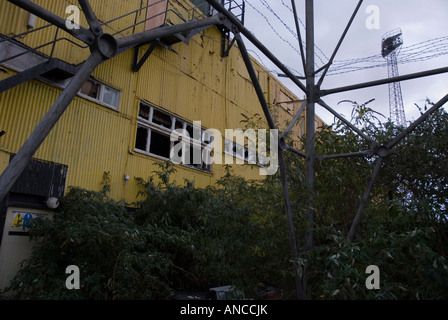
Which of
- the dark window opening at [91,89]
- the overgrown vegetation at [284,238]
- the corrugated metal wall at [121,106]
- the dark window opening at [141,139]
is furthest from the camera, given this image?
→ the dark window opening at [141,139]

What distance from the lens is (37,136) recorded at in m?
3.29

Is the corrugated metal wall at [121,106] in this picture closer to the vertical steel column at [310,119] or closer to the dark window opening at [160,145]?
the dark window opening at [160,145]

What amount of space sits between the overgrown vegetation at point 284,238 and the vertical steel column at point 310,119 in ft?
0.48

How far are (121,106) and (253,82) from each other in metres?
5.64

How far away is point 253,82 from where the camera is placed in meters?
4.83

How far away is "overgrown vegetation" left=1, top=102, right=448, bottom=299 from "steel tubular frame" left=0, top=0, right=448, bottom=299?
1.06 ft

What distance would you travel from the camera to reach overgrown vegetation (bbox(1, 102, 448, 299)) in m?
3.88

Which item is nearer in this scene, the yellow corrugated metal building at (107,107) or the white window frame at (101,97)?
the yellow corrugated metal building at (107,107)

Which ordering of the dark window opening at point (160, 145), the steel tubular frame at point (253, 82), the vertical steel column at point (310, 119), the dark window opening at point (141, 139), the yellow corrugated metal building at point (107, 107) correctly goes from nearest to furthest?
the steel tubular frame at point (253, 82) → the vertical steel column at point (310, 119) → the yellow corrugated metal building at point (107, 107) → the dark window opening at point (141, 139) → the dark window opening at point (160, 145)

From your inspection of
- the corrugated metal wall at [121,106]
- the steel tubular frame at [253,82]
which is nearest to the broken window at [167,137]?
the corrugated metal wall at [121,106]

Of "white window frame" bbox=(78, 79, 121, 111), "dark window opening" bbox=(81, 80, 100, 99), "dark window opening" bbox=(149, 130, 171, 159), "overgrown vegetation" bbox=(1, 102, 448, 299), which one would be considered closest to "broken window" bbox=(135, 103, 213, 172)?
"dark window opening" bbox=(149, 130, 171, 159)

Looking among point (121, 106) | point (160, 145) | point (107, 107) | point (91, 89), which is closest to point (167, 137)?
point (160, 145)

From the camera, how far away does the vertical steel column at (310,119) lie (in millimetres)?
4738

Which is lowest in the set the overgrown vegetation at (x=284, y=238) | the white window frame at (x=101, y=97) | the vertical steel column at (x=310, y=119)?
the overgrown vegetation at (x=284, y=238)
